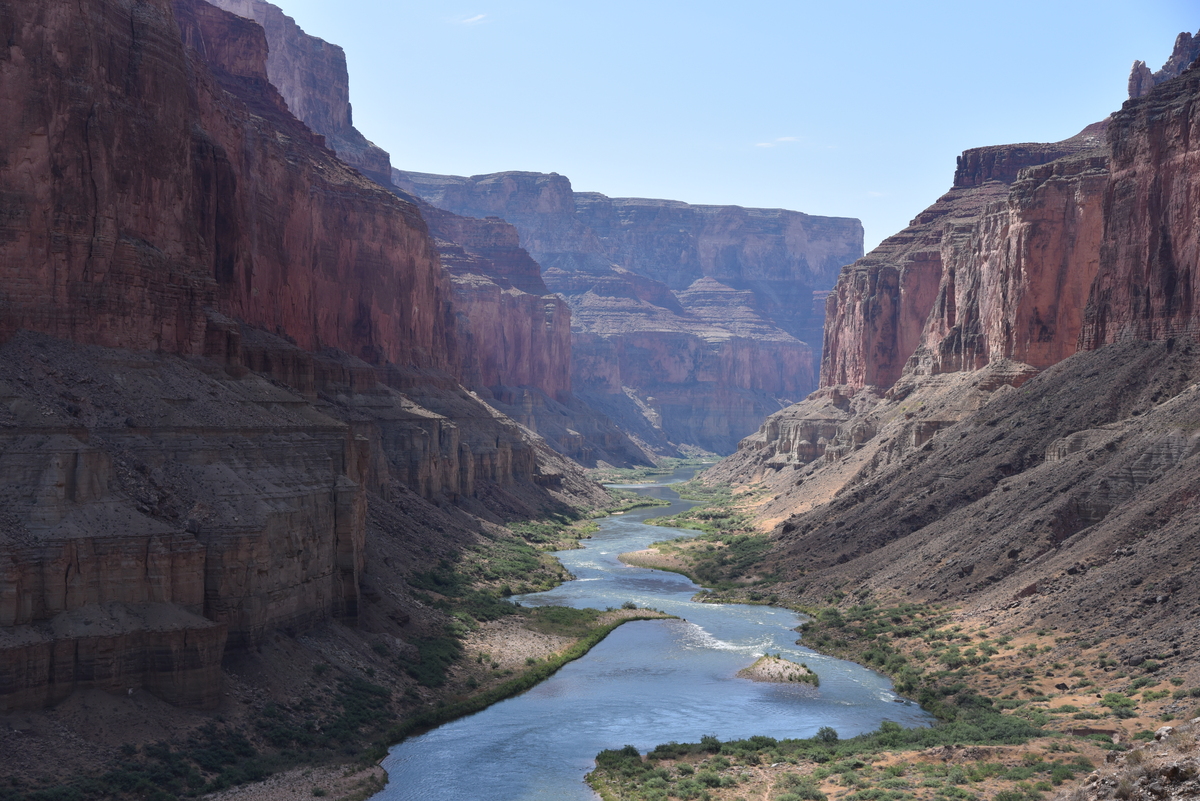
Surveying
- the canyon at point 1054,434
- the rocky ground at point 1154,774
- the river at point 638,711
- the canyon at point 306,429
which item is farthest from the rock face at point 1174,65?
the rocky ground at point 1154,774

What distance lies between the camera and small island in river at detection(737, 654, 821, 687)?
54.3 metres

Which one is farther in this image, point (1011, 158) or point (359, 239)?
point (1011, 158)

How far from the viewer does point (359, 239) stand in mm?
109625

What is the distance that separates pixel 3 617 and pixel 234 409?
15.6 meters

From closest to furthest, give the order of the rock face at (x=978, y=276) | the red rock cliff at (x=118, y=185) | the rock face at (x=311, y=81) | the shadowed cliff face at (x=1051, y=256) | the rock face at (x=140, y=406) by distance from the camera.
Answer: the rock face at (x=140, y=406)
the red rock cliff at (x=118, y=185)
the shadowed cliff face at (x=1051, y=256)
the rock face at (x=978, y=276)
the rock face at (x=311, y=81)

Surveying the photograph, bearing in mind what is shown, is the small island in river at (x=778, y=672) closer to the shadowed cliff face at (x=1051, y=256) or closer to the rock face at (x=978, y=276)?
the shadowed cliff face at (x=1051, y=256)

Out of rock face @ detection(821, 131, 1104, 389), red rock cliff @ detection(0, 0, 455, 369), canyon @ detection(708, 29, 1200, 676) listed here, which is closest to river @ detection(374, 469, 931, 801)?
canyon @ detection(708, 29, 1200, 676)

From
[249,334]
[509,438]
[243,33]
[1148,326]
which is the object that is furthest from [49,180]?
[509,438]

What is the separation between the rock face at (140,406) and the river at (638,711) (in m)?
8.50

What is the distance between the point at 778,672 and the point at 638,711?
29.1 ft

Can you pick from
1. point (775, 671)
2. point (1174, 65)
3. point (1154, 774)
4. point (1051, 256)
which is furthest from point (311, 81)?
point (1154, 774)

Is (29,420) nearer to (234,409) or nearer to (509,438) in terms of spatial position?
(234,409)

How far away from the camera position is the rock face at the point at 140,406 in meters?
35.6

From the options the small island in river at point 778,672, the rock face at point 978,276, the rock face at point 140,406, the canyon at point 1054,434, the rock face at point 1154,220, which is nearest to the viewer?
the rock face at point 140,406
